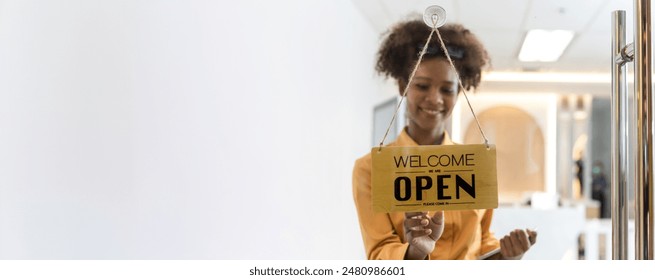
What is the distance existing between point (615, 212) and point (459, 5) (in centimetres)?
36

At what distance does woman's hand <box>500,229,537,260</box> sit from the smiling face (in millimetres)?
190

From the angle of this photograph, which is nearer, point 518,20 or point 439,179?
point 439,179

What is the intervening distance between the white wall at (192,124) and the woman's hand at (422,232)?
0.08 metres

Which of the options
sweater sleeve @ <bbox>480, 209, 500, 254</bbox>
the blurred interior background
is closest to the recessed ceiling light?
the blurred interior background

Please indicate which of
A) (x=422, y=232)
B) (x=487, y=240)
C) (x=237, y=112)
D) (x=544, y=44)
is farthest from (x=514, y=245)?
(x=237, y=112)

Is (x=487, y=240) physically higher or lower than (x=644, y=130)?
lower

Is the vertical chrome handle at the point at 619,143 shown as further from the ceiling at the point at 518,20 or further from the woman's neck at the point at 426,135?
the woman's neck at the point at 426,135

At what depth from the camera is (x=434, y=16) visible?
752 millimetres

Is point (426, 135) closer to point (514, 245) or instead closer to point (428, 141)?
point (428, 141)

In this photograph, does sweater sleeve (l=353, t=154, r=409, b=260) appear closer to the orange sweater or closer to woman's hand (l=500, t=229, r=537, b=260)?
the orange sweater

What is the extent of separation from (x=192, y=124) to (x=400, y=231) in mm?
319

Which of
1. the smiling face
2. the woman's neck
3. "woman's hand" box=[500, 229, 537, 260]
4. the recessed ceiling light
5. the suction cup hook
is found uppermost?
the suction cup hook

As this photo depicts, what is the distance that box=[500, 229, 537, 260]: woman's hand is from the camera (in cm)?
77

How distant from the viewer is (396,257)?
29.8 inches
